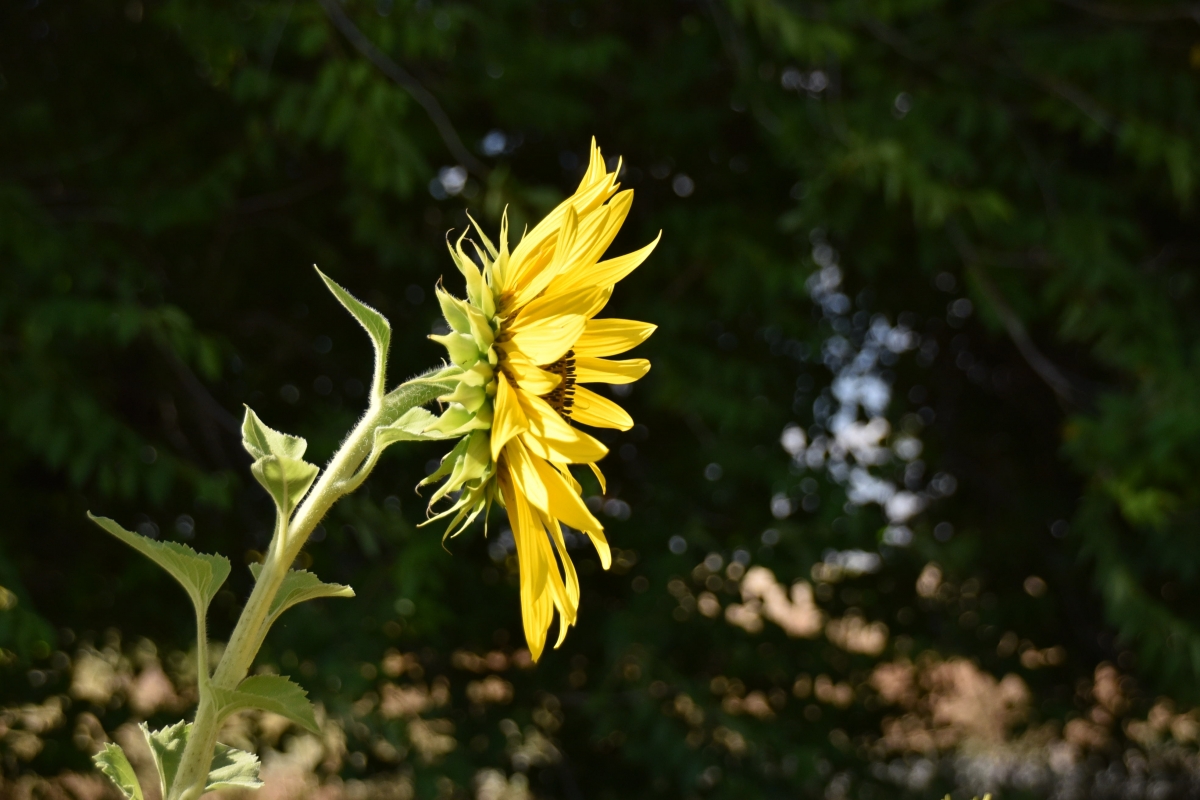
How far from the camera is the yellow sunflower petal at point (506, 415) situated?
2.19 feet

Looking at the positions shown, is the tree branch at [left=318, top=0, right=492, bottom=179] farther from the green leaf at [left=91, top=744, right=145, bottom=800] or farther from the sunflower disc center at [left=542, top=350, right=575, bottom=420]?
the green leaf at [left=91, top=744, right=145, bottom=800]

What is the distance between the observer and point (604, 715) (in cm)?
292

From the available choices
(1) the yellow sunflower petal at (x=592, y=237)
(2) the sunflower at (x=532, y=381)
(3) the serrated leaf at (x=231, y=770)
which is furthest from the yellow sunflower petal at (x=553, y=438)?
(3) the serrated leaf at (x=231, y=770)

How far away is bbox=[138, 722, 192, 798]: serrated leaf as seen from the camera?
2.03 feet

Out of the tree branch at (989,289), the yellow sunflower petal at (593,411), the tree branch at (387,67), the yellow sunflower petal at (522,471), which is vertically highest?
the yellow sunflower petal at (522,471)

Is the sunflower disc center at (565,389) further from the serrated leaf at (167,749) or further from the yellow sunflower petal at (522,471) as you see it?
the serrated leaf at (167,749)

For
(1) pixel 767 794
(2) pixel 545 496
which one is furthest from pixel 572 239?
(1) pixel 767 794

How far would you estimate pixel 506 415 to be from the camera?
2.25 feet

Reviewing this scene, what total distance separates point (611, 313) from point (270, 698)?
2.56 meters

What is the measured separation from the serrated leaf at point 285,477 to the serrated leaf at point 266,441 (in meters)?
0.01

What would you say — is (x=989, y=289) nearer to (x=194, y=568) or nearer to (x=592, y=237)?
(x=592, y=237)

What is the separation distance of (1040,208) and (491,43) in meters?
1.70

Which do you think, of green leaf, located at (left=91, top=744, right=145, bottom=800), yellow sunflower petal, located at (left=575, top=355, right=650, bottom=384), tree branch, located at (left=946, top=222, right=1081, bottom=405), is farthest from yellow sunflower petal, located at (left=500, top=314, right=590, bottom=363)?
tree branch, located at (left=946, top=222, right=1081, bottom=405)

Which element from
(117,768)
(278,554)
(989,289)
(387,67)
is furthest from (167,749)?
(989,289)
